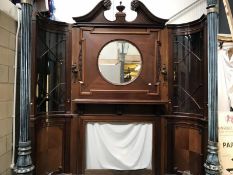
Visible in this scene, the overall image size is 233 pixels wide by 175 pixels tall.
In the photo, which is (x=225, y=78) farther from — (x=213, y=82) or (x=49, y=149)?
(x=49, y=149)

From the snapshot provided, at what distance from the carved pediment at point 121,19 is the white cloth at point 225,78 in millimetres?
670

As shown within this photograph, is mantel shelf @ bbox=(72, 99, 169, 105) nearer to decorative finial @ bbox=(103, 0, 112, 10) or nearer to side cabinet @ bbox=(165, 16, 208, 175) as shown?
side cabinet @ bbox=(165, 16, 208, 175)

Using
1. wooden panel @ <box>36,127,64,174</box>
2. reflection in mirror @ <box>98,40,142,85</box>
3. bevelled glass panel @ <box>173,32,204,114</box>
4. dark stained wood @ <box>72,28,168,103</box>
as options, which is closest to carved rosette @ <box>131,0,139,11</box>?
dark stained wood @ <box>72,28,168,103</box>

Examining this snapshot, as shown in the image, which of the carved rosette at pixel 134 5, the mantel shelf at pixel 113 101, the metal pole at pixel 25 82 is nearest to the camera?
the metal pole at pixel 25 82

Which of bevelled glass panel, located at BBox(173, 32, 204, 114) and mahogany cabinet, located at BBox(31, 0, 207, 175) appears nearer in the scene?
bevelled glass panel, located at BBox(173, 32, 204, 114)

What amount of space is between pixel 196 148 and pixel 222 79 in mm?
687

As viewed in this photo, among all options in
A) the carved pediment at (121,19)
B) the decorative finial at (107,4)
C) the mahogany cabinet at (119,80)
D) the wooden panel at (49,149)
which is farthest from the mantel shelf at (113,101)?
the decorative finial at (107,4)

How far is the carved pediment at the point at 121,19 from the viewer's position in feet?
7.23

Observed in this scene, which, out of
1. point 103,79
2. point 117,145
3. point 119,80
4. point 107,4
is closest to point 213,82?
point 119,80

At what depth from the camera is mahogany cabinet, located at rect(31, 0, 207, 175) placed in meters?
2.18

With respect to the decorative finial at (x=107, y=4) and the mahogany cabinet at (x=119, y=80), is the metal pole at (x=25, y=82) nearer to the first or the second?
the mahogany cabinet at (x=119, y=80)

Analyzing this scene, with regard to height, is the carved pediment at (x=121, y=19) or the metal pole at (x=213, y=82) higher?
the carved pediment at (x=121, y=19)

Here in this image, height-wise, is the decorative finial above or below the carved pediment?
above

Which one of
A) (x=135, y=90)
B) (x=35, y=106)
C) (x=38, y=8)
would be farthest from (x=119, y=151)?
(x=38, y=8)
